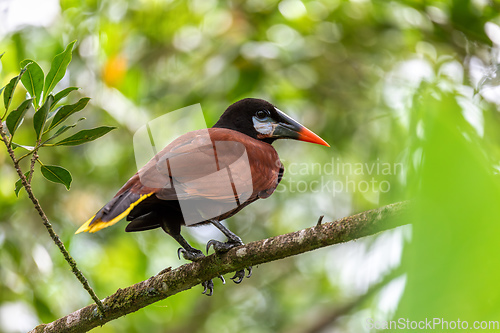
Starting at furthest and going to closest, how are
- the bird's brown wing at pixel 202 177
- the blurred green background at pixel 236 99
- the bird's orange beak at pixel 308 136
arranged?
the blurred green background at pixel 236 99 < the bird's orange beak at pixel 308 136 < the bird's brown wing at pixel 202 177

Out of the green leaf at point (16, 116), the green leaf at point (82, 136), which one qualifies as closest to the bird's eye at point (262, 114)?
the green leaf at point (82, 136)

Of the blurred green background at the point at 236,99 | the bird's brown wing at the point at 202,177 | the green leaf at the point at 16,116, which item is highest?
the green leaf at the point at 16,116

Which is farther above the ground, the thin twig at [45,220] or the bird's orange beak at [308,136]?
the thin twig at [45,220]

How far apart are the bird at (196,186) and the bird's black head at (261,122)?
36 centimetres

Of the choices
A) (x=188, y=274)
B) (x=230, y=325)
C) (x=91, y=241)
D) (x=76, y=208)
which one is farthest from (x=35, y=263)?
(x=230, y=325)

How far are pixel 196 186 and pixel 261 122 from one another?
1055mm

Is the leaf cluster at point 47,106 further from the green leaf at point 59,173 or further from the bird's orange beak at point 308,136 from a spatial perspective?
the bird's orange beak at point 308,136

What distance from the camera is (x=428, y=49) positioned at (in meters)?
5.08

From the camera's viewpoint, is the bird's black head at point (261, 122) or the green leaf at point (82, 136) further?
the bird's black head at point (261, 122)

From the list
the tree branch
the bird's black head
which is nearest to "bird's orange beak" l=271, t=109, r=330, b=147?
the bird's black head

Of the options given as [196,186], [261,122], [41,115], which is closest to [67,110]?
[41,115]

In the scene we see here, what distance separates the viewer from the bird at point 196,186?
2.23m

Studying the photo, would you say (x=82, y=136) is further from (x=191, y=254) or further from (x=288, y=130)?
(x=288, y=130)

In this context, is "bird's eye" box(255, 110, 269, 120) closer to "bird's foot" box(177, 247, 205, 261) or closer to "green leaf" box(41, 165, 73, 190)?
"bird's foot" box(177, 247, 205, 261)
